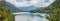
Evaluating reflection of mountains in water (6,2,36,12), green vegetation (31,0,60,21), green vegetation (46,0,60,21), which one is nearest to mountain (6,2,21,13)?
reflection of mountains in water (6,2,36,12)

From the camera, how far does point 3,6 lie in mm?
2619

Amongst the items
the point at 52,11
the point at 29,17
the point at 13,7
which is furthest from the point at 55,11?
the point at 13,7

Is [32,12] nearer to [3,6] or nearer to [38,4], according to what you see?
[38,4]

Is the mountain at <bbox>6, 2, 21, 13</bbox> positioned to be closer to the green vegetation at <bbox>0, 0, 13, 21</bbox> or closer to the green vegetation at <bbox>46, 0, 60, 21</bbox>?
the green vegetation at <bbox>0, 0, 13, 21</bbox>

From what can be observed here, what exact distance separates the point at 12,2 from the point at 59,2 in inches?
18.7

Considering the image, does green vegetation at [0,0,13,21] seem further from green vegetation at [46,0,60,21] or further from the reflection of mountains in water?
green vegetation at [46,0,60,21]

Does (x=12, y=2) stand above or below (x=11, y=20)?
above

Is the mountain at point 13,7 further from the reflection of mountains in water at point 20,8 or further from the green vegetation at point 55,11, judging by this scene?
the green vegetation at point 55,11

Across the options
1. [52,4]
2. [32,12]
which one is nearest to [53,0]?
[52,4]

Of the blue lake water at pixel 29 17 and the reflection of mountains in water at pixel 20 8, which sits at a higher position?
the reflection of mountains in water at pixel 20 8

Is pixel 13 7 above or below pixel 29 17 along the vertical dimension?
above

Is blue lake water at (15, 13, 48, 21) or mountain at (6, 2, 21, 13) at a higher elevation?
mountain at (6, 2, 21, 13)

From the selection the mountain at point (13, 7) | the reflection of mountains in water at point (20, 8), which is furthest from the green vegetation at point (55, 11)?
the mountain at point (13, 7)

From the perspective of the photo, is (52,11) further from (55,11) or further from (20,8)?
(20,8)
